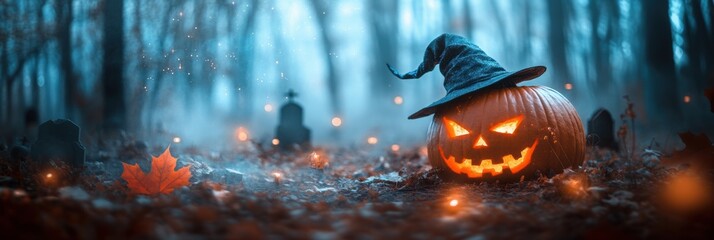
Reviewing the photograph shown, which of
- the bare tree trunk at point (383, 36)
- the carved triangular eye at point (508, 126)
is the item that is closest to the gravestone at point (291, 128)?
the carved triangular eye at point (508, 126)

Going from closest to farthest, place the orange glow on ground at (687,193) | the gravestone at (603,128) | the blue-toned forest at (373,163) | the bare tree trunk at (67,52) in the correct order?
the blue-toned forest at (373,163) < the orange glow on ground at (687,193) < the gravestone at (603,128) < the bare tree trunk at (67,52)

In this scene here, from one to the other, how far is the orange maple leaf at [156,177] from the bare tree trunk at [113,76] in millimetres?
5878

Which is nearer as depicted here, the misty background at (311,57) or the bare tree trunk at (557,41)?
the misty background at (311,57)

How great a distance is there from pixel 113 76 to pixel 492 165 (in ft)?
25.3

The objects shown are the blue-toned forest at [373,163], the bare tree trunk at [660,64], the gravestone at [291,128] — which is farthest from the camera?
the bare tree trunk at [660,64]

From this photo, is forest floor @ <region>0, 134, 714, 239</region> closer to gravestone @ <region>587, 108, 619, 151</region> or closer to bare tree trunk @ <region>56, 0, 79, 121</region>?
gravestone @ <region>587, 108, 619, 151</region>

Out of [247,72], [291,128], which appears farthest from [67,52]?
[291,128]

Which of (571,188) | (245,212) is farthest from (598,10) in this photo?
(245,212)

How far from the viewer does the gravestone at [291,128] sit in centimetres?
964

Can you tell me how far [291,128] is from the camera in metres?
9.71

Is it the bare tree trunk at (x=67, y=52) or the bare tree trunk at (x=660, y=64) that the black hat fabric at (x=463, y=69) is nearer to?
the bare tree trunk at (x=67, y=52)

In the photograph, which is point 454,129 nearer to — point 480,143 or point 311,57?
point 480,143

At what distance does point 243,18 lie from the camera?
20.8 meters

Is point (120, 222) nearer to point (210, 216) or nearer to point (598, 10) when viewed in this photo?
point (210, 216)
